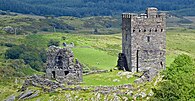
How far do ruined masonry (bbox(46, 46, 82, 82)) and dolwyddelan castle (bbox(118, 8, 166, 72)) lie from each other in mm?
7667

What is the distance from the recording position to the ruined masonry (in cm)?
5934

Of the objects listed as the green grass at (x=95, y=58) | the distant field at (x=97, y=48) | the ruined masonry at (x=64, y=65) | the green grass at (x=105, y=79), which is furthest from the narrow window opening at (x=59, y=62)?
the green grass at (x=95, y=58)

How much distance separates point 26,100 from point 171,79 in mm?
13648

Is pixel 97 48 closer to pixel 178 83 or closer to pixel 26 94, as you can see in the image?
pixel 26 94

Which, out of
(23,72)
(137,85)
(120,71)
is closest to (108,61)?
(23,72)

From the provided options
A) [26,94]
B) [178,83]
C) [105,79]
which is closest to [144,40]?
[105,79]

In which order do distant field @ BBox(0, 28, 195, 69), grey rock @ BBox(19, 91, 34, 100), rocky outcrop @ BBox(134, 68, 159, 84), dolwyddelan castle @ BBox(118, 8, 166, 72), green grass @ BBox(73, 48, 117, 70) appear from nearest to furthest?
grey rock @ BBox(19, 91, 34, 100), rocky outcrop @ BBox(134, 68, 159, 84), dolwyddelan castle @ BBox(118, 8, 166, 72), green grass @ BBox(73, 48, 117, 70), distant field @ BBox(0, 28, 195, 69)

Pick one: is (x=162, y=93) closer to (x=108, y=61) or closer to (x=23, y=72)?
(x=108, y=61)

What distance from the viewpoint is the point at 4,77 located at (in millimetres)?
123500

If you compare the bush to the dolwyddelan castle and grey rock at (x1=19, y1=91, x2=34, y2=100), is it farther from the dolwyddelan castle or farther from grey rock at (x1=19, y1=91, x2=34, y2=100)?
grey rock at (x1=19, y1=91, x2=34, y2=100)

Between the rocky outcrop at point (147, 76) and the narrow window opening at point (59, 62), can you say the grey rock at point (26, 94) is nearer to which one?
the narrow window opening at point (59, 62)

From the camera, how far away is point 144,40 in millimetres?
65000

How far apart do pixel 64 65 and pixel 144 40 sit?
1008 cm

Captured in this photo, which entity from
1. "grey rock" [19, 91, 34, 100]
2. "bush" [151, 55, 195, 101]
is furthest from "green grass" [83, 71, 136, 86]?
"grey rock" [19, 91, 34, 100]
